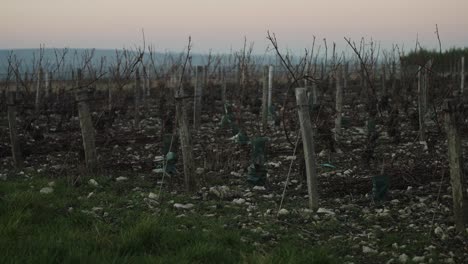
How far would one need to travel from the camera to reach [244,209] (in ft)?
18.8

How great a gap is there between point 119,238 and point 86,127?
332 cm

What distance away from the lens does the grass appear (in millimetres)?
3930

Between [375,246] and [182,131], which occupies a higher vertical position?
[182,131]

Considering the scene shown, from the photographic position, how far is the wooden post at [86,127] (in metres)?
7.28

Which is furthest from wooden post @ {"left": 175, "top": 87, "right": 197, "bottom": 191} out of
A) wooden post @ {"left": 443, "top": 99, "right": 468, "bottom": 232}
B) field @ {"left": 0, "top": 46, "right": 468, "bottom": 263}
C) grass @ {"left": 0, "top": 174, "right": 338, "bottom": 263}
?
wooden post @ {"left": 443, "top": 99, "right": 468, "bottom": 232}

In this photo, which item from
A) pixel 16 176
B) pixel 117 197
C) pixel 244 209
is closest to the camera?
pixel 244 209

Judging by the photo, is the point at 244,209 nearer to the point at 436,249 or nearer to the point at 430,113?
the point at 436,249

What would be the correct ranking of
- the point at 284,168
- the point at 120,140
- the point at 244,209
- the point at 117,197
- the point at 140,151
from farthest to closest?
the point at 120,140 → the point at 140,151 → the point at 284,168 → the point at 117,197 → the point at 244,209

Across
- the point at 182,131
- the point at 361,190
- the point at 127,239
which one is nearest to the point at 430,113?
the point at 361,190

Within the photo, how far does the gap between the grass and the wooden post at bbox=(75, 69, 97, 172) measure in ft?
5.75

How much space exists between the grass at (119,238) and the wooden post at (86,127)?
1752mm

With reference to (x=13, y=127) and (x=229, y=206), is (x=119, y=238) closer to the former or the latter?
(x=229, y=206)

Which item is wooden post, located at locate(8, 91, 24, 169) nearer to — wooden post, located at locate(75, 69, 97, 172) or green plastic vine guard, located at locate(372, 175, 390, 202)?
wooden post, located at locate(75, 69, 97, 172)

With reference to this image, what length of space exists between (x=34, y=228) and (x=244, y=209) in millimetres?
2175
